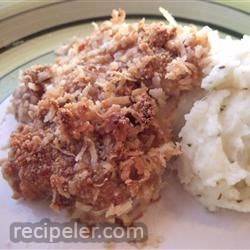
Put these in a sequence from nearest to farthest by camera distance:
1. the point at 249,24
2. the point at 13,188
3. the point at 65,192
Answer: the point at 65,192
the point at 13,188
the point at 249,24

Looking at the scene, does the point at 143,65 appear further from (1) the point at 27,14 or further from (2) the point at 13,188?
(1) the point at 27,14

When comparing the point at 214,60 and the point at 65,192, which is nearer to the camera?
the point at 65,192

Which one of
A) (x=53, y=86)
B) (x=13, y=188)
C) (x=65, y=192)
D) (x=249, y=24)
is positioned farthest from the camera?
(x=249, y=24)

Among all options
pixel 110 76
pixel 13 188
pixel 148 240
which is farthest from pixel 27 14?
pixel 148 240
